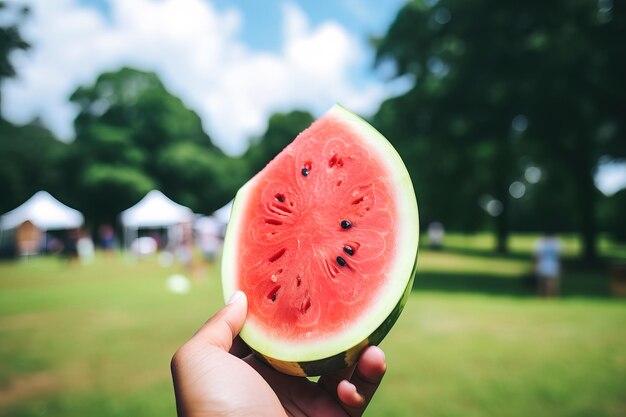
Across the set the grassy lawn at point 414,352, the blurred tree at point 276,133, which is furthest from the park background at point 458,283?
the blurred tree at point 276,133

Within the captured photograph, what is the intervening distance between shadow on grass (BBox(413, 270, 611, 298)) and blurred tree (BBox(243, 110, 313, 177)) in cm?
4119

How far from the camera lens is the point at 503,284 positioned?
48.3 ft

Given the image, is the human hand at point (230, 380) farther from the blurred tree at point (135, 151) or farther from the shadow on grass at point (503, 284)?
the blurred tree at point (135, 151)

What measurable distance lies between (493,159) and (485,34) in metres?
15.8

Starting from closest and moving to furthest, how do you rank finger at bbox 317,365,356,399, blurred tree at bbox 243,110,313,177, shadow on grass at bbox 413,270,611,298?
finger at bbox 317,365,356,399 → shadow on grass at bbox 413,270,611,298 → blurred tree at bbox 243,110,313,177

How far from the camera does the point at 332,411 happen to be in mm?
2281

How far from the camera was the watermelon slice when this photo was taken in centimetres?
194

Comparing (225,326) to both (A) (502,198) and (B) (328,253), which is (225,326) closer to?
(B) (328,253)

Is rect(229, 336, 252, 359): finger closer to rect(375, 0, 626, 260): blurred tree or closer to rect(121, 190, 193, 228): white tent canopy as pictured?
rect(375, 0, 626, 260): blurred tree

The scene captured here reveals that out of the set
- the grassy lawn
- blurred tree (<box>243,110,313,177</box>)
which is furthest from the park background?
blurred tree (<box>243,110,313,177</box>)

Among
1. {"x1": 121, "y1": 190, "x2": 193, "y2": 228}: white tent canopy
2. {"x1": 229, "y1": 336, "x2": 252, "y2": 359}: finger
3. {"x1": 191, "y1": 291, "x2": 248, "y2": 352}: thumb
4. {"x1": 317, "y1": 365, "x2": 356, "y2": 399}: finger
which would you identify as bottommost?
{"x1": 317, "y1": 365, "x2": 356, "y2": 399}: finger

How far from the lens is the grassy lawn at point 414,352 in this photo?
16.2 feet

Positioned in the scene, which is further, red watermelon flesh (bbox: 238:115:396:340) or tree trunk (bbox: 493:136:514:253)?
tree trunk (bbox: 493:136:514:253)

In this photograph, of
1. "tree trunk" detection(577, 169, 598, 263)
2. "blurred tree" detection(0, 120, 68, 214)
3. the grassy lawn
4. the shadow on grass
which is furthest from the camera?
"blurred tree" detection(0, 120, 68, 214)
